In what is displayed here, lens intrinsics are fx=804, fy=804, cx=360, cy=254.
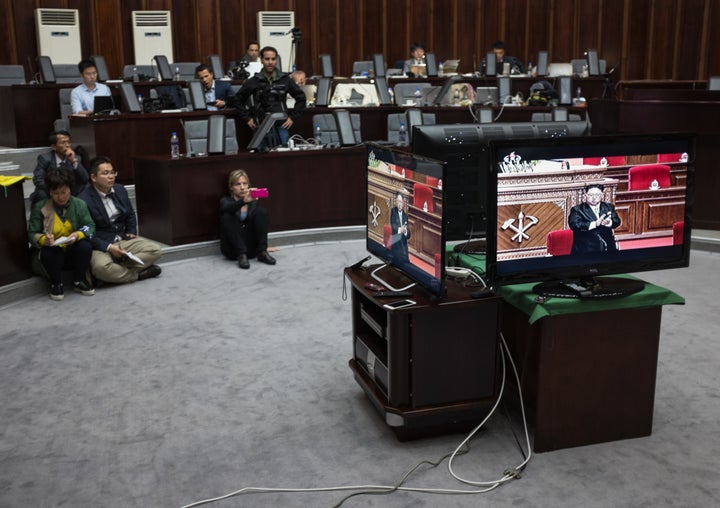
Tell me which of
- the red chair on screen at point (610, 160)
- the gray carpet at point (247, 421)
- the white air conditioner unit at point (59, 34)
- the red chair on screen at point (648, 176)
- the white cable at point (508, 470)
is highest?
the white air conditioner unit at point (59, 34)

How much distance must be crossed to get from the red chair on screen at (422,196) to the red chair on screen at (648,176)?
2.49ft

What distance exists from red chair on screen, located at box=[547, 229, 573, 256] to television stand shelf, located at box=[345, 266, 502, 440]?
0.28 meters

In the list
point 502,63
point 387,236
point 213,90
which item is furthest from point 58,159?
point 502,63

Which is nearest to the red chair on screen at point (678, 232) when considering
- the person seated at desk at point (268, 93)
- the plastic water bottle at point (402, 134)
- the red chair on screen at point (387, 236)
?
the red chair on screen at point (387, 236)

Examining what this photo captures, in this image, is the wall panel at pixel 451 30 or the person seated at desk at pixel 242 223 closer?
the person seated at desk at pixel 242 223

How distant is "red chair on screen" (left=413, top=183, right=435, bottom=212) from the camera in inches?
114

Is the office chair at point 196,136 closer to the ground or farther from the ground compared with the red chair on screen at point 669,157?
closer to the ground

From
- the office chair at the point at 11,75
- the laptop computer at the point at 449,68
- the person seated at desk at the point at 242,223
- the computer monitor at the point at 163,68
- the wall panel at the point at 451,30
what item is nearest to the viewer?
the person seated at desk at the point at 242,223

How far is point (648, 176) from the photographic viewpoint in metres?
3.02

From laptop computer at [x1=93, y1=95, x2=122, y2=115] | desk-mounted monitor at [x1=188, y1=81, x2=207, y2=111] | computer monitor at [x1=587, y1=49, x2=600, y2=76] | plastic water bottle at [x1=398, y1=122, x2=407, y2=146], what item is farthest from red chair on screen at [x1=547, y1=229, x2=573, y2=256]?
computer monitor at [x1=587, y1=49, x2=600, y2=76]

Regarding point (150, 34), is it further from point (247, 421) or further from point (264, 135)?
point (247, 421)

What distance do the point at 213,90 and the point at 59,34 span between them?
164 inches

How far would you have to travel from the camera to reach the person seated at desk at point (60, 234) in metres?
5.16

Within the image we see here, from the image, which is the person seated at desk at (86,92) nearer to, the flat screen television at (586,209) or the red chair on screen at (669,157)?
the flat screen television at (586,209)
